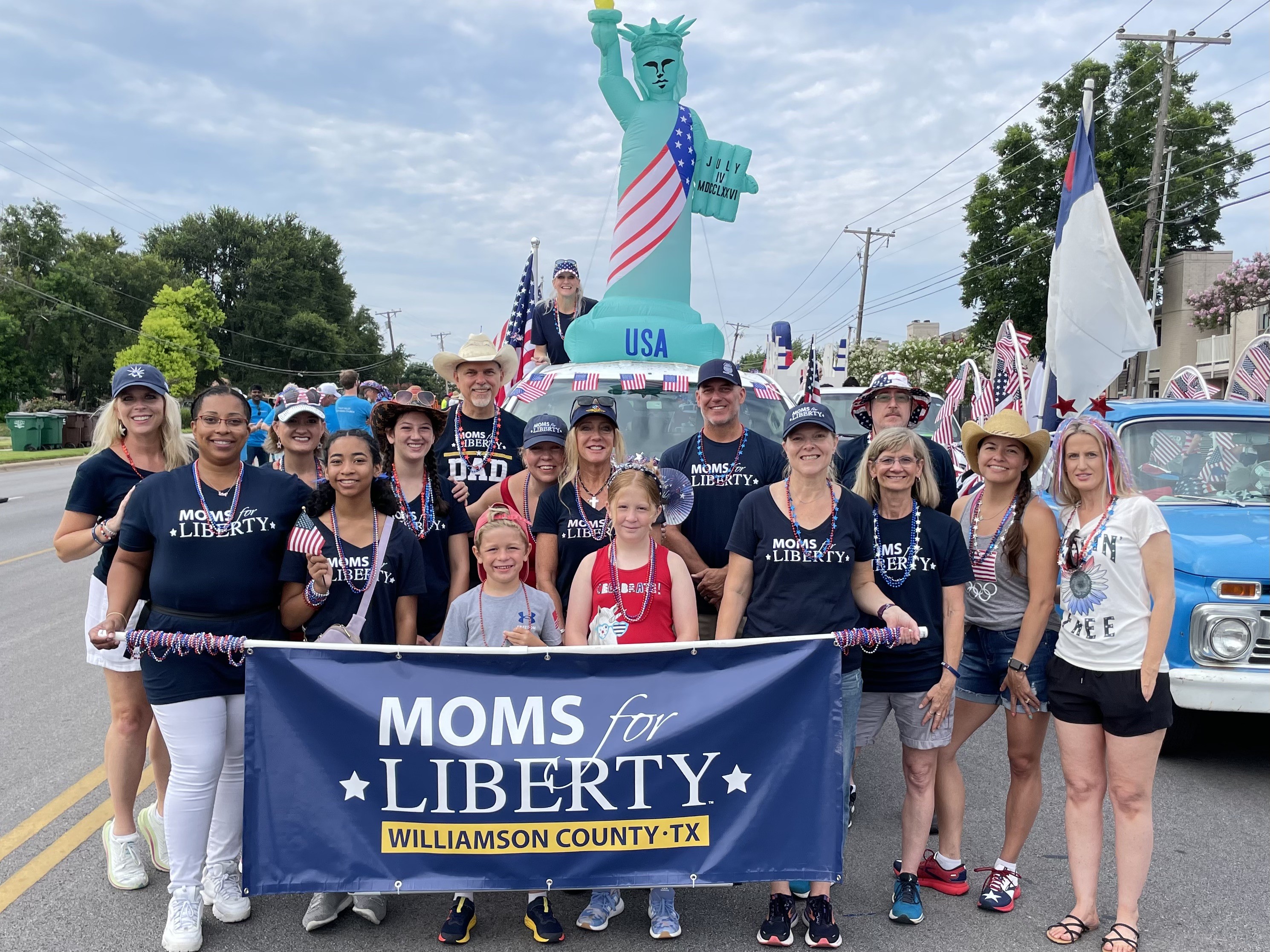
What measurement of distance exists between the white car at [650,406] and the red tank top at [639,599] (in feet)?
7.51

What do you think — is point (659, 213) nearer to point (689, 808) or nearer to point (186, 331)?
point (689, 808)

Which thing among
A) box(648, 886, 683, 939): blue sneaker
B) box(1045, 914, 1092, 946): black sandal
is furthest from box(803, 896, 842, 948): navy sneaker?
box(1045, 914, 1092, 946): black sandal

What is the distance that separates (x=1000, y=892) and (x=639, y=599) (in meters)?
1.85

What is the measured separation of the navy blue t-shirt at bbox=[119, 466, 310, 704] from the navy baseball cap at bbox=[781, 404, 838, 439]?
2.03 meters

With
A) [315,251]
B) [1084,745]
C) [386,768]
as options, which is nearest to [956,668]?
[1084,745]

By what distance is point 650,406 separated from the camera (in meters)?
6.41

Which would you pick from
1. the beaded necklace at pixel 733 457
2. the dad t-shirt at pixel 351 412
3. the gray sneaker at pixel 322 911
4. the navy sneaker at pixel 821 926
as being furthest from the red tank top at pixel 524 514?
the dad t-shirt at pixel 351 412

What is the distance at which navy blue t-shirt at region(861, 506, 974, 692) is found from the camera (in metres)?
3.74

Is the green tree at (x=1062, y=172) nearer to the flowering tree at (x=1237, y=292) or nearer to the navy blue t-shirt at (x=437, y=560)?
the flowering tree at (x=1237, y=292)

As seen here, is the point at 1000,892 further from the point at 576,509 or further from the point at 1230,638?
the point at 576,509

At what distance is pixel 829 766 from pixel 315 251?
81.8 metres

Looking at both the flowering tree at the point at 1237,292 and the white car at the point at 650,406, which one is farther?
the flowering tree at the point at 1237,292

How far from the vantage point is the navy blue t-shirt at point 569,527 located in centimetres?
428

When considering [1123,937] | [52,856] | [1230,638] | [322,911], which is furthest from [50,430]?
[1123,937]
